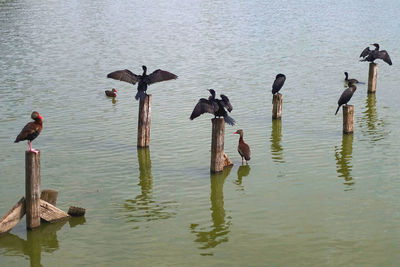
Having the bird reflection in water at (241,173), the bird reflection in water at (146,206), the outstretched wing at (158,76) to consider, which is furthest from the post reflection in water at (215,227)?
the outstretched wing at (158,76)

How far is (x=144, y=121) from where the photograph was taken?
59.5 feet

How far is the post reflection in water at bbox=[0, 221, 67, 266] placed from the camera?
12.4 m

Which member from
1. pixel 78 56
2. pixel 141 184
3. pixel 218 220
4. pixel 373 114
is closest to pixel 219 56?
pixel 78 56

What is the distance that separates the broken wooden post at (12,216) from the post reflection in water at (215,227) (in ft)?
11.6

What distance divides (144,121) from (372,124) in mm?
8315

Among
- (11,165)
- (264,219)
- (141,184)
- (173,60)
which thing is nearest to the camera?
(264,219)

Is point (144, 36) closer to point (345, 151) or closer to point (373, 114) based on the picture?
point (373, 114)

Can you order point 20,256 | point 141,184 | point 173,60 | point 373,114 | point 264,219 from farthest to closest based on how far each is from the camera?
point 173,60 → point 373,114 → point 141,184 → point 264,219 → point 20,256

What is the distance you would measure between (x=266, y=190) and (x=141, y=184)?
3.23m

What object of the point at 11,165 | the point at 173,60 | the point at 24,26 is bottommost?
the point at 11,165

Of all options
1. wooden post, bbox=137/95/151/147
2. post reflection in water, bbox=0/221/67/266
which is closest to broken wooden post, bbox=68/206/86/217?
post reflection in water, bbox=0/221/67/266

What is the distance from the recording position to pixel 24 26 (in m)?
48.2

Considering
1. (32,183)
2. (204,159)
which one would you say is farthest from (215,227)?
(204,159)

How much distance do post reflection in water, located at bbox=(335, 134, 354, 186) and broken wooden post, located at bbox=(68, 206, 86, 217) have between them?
6.69 metres
